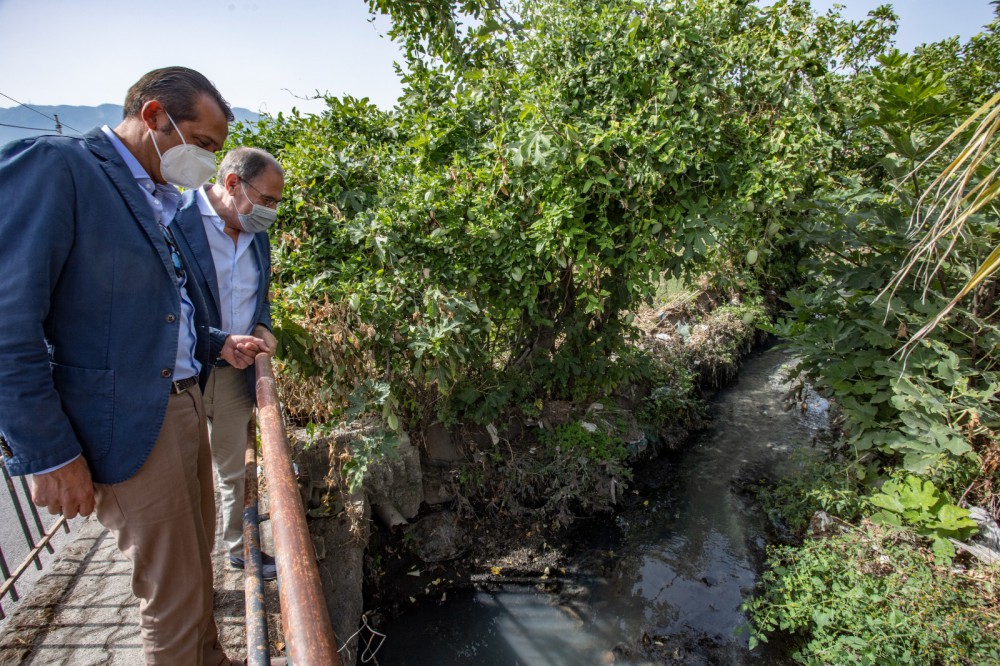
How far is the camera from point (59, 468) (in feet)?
4.07

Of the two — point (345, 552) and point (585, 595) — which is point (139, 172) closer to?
point (345, 552)

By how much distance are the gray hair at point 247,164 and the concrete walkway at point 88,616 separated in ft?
6.23

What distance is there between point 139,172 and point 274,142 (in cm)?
246

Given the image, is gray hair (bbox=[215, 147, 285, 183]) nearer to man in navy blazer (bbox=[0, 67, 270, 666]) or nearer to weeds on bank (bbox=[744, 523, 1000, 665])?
man in navy blazer (bbox=[0, 67, 270, 666])

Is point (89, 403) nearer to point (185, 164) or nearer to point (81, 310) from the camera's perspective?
point (81, 310)

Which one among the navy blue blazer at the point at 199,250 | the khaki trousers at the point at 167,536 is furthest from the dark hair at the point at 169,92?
the khaki trousers at the point at 167,536

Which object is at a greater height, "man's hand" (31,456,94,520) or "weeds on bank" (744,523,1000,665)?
"man's hand" (31,456,94,520)

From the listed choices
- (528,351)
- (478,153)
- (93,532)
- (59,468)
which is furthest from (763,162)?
(93,532)

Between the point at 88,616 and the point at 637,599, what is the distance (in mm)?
3127

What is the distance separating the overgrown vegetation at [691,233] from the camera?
2.96 m

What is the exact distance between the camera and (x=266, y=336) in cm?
213

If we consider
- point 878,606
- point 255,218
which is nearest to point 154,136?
point 255,218

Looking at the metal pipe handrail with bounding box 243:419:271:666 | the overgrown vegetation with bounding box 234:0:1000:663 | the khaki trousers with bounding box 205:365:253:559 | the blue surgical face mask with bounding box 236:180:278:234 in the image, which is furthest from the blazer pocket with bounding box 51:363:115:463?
the overgrown vegetation with bounding box 234:0:1000:663

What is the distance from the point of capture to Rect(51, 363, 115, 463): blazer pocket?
4.33ft
